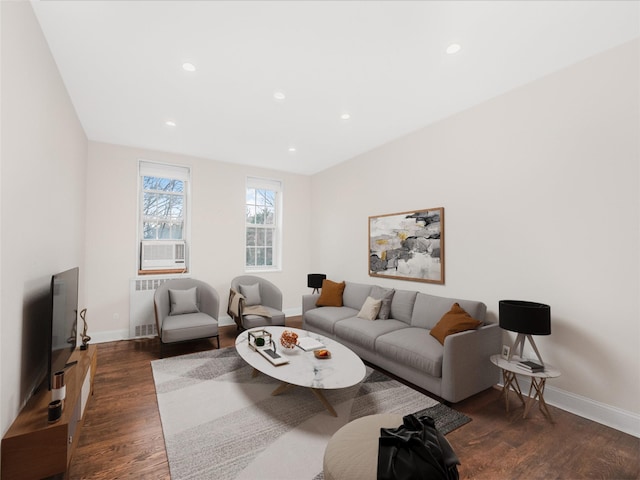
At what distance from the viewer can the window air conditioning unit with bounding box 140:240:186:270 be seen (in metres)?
4.71

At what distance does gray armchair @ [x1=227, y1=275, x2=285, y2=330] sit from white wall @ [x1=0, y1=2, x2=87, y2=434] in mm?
2235

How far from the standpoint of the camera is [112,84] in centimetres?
287

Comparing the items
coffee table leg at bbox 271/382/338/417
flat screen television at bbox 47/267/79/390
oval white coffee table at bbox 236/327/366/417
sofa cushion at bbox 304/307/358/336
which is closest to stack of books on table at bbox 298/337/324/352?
oval white coffee table at bbox 236/327/366/417

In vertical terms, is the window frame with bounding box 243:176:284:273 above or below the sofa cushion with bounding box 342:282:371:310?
above

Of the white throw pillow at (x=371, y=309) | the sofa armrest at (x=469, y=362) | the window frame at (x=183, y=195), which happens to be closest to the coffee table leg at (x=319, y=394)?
the sofa armrest at (x=469, y=362)

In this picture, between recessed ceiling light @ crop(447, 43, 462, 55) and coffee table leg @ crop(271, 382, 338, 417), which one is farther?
coffee table leg @ crop(271, 382, 338, 417)

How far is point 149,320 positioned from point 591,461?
5108 mm

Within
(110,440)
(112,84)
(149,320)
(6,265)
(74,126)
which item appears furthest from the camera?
(149,320)

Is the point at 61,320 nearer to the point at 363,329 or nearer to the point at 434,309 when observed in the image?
the point at 363,329

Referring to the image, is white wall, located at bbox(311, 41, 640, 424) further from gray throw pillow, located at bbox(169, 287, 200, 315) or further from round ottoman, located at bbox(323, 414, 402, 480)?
gray throw pillow, located at bbox(169, 287, 200, 315)

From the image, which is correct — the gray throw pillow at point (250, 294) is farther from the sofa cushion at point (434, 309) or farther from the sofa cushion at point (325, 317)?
the sofa cushion at point (434, 309)

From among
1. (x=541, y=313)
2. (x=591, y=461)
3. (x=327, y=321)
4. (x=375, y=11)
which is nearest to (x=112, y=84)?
(x=375, y=11)

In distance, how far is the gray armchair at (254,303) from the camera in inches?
168

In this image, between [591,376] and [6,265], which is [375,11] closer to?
[6,265]
